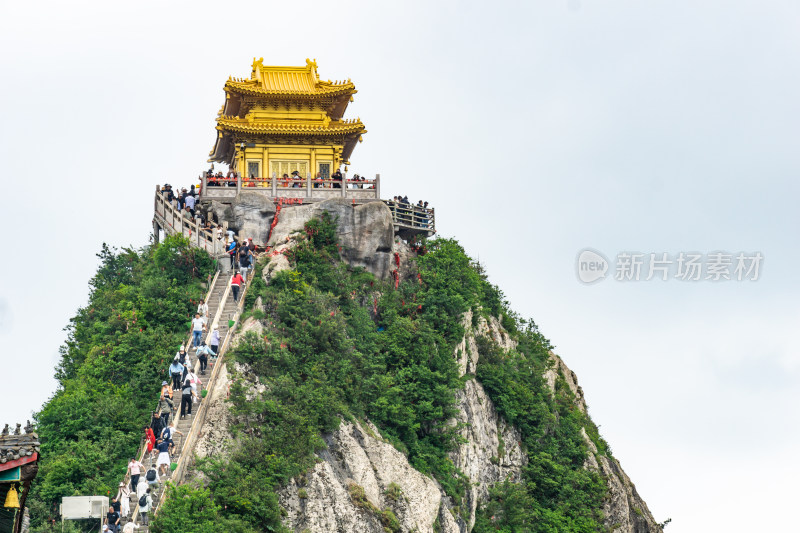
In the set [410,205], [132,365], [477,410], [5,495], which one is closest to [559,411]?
[477,410]

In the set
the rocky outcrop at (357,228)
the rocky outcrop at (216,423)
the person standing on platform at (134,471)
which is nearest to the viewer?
the person standing on platform at (134,471)

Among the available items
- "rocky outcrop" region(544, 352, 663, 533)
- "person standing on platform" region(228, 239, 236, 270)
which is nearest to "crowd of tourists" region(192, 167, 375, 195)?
"person standing on platform" region(228, 239, 236, 270)

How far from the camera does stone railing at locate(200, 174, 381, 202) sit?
50094 mm

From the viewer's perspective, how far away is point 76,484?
36.9 metres

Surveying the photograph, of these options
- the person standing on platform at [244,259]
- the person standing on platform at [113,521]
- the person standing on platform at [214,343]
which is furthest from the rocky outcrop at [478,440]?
the person standing on platform at [113,521]

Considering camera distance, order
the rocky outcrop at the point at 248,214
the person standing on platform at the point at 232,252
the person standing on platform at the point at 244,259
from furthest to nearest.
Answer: the rocky outcrop at the point at 248,214 → the person standing on platform at the point at 232,252 → the person standing on platform at the point at 244,259

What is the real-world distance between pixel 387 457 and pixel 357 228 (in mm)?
10224

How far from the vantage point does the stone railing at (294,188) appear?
164 feet

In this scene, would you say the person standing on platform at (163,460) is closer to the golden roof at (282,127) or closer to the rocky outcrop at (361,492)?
the rocky outcrop at (361,492)

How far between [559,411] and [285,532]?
764 inches

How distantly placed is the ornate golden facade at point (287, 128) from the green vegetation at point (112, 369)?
20.8ft

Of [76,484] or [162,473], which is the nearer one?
[162,473]

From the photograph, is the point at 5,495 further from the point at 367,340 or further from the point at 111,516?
the point at 367,340

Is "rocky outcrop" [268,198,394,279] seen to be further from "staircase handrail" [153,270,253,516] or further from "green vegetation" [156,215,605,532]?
"staircase handrail" [153,270,253,516]
